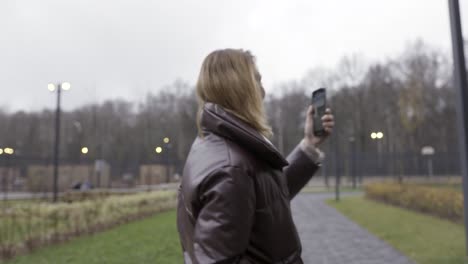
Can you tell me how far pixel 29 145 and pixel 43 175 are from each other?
20834 millimetres

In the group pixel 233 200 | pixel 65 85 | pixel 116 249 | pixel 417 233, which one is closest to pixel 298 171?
pixel 233 200

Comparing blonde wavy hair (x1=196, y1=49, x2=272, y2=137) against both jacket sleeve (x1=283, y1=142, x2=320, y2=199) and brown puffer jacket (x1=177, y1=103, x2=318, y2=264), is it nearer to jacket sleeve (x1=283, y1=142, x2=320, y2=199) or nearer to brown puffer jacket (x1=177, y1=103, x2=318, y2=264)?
brown puffer jacket (x1=177, y1=103, x2=318, y2=264)

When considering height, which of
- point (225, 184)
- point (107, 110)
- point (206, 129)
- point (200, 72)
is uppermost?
point (107, 110)

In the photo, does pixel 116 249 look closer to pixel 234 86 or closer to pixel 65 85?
pixel 234 86

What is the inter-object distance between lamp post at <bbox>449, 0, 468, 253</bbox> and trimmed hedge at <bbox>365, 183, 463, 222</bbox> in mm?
5768

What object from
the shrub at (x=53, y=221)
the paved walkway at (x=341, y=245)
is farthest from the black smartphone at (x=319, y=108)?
the shrub at (x=53, y=221)

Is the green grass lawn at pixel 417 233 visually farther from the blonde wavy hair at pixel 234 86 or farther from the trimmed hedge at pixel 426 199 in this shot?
the blonde wavy hair at pixel 234 86

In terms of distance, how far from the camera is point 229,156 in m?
1.12

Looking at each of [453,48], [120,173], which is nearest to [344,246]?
[453,48]

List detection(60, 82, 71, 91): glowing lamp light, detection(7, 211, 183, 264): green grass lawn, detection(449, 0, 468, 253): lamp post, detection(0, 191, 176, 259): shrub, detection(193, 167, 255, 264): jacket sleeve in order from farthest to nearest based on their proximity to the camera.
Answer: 1. detection(60, 82, 71, 91): glowing lamp light
2. detection(0, 191, 176, 259): shrub
3. detection(7, 211, 183, 264): green grass lawn
4. detection(449, 0, 468, 253): lamp post
5. detection(193, 167, 255, 264): jacket sleeve

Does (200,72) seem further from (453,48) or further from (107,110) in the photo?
(107,110)

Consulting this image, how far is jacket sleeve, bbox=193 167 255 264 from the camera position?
1.03 m

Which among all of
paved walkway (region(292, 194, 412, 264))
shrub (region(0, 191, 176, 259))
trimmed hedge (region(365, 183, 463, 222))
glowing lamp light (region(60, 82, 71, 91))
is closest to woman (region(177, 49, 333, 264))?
paved walkway (region(292, 194, 412, 264))

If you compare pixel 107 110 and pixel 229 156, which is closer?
pixel 229 156
